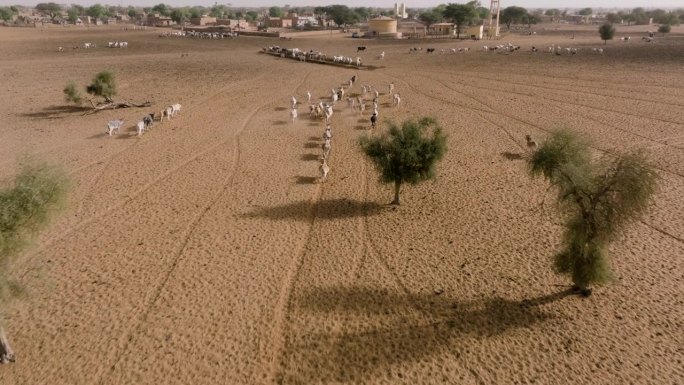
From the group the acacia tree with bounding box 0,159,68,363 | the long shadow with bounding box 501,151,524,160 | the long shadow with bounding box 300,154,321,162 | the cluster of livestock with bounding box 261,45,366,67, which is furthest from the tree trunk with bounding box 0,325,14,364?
the cluster of livestock with bounding box 261,45,366,67

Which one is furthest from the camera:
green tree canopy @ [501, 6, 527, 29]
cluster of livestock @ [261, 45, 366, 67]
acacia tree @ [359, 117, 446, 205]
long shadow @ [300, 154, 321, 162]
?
green tree canopy @ [501, 6, 527, 29]

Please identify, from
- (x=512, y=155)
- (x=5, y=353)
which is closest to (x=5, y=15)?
(x=512, y=155)

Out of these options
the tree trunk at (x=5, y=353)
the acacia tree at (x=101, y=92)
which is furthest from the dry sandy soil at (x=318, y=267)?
the acacia tree at (x=101, y=92)

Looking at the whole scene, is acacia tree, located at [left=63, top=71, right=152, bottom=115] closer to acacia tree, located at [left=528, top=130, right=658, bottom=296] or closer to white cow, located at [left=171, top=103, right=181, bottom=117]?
white cow, located at [left=171, top=103, right=181, bottom=117]

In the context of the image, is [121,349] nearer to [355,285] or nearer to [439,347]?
[355,285]

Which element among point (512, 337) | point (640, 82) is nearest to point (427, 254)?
point (512, 337)

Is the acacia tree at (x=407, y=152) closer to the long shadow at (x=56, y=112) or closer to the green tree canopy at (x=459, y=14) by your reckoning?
the long shadow at (x=56, y=112)
